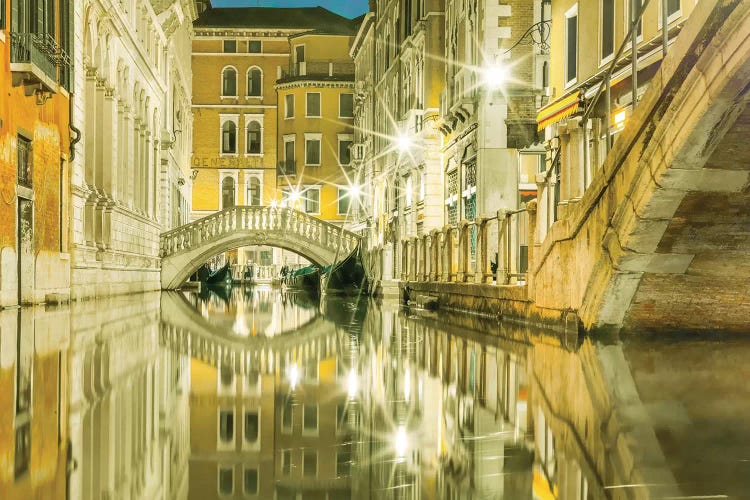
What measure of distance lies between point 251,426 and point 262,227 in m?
30.2

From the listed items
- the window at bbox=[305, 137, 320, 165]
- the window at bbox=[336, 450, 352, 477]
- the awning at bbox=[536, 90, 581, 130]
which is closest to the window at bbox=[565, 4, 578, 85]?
the awning at bbox=[536, 90, 581, 130]

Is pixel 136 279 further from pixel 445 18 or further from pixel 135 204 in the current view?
pixel 445 18

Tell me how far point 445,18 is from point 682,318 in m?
19.7

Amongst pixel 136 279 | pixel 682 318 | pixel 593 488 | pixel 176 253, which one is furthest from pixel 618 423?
pixel 176 253

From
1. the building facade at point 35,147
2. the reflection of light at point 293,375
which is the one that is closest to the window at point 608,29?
the building facade at point 35,147

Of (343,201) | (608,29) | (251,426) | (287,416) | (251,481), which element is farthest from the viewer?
(343,201)

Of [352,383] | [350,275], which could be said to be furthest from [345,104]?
[352,383]

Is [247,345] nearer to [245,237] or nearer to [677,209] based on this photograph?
[677,209]

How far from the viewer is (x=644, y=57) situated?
13953 millimetres

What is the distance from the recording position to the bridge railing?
33.9 m

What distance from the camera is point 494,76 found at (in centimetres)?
2212

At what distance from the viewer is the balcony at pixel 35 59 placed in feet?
48.5

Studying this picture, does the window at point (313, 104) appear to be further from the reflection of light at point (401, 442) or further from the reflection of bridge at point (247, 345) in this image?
the reflection of light at point (401, 442)

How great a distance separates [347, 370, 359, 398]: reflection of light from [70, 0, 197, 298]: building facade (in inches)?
512
